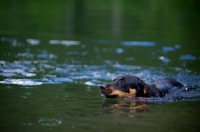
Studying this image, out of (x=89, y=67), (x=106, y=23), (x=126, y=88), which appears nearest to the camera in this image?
(x=126, y=88)

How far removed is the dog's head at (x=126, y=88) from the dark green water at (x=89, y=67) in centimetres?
27

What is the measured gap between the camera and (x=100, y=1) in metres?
50.4

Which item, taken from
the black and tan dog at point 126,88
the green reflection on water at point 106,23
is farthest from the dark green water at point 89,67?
the black and tan dog at point 126,88

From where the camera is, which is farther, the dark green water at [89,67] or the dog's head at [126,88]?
the dog's head at [126,88]

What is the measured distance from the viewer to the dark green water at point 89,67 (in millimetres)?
9156

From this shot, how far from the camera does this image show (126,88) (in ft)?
37.0

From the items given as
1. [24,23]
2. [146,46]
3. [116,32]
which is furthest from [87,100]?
[24,23]

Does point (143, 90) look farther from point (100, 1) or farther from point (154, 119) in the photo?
point (100, 1)

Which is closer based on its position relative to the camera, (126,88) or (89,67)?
(126,88)

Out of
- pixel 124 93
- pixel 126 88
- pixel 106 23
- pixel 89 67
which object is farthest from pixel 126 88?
pixel 106 23

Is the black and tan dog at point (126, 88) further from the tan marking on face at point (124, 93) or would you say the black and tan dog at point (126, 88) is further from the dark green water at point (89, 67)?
the dark green water at point (89, 67)

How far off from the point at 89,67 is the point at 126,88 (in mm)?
4742

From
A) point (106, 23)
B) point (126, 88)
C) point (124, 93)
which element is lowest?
point (124, 93)

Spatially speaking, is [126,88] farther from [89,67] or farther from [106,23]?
[106,23]
